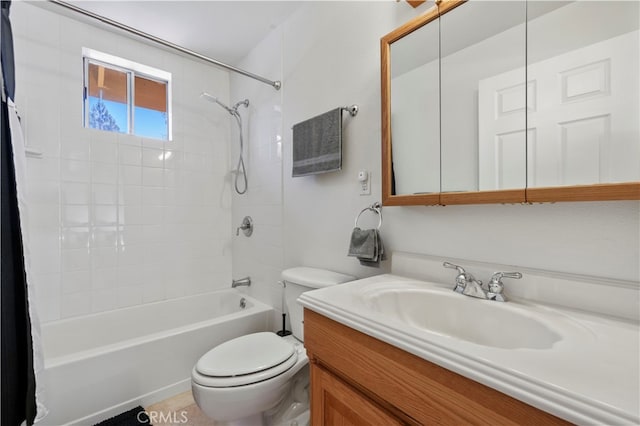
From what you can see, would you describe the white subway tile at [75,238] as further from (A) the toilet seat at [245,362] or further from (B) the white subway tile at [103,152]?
(A) the toilet seat at [245,362]

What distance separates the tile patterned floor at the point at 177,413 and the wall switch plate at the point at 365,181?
1451mm

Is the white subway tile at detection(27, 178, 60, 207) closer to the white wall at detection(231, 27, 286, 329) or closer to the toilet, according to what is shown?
the white wall at detection(231, 27, 286, 329)

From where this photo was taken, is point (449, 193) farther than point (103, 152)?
No

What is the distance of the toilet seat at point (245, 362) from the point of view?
115cm

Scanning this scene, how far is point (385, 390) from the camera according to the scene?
685 millimetres

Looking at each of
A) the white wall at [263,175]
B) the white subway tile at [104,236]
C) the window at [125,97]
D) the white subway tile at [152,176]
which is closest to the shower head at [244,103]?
the white wall at [263,175]

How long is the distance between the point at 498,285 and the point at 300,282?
83 cm

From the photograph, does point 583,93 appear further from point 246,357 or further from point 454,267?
point 246,357

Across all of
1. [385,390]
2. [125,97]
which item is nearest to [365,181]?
[385,390]

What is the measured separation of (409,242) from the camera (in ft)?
3.96

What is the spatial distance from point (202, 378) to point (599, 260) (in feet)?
4.68

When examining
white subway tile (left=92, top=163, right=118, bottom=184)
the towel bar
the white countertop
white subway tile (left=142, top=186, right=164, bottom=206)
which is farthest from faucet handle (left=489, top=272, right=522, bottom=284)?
white subway tile (left=92, top=163, right=118, bottom=184)

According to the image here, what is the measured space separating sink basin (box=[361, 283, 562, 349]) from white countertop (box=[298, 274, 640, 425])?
0.17 feet

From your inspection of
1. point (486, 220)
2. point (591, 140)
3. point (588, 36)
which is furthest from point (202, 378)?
point (588, 36)
